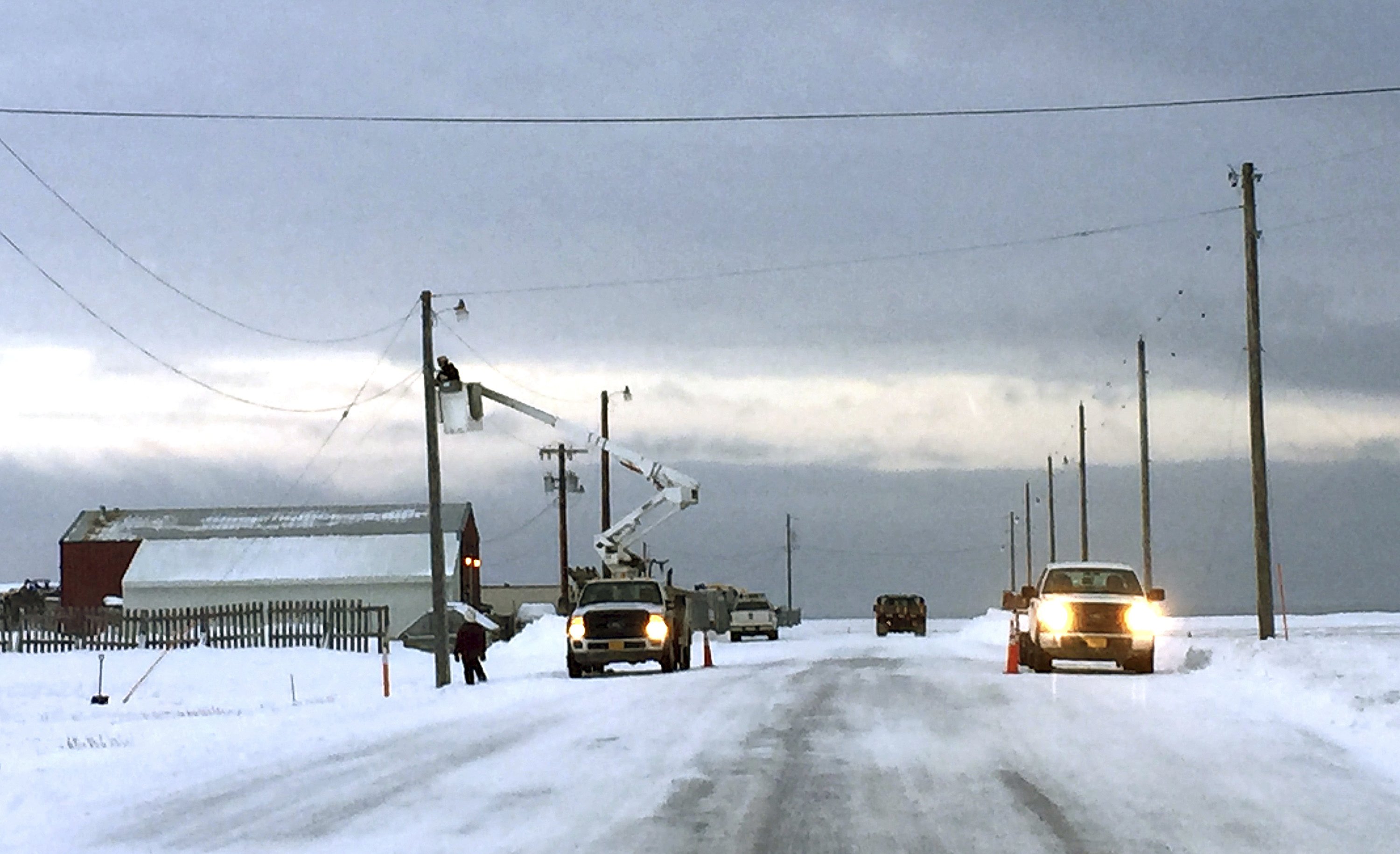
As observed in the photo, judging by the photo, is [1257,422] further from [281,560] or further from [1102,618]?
[281,560]

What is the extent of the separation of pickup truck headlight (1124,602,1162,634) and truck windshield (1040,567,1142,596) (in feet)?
2.14

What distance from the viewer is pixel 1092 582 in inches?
1291

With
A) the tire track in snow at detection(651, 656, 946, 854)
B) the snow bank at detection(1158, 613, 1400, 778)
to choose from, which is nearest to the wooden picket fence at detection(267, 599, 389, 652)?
the snow bank at detection(1158, 613, 1400, 778)

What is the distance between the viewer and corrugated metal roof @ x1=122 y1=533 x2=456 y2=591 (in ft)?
241

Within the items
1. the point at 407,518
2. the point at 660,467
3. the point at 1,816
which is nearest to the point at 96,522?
the point at 407,518

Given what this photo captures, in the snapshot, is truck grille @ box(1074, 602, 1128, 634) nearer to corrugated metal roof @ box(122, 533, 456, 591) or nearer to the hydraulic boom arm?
the hydraulic boom arm

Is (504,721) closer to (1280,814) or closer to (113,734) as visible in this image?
(113,734)

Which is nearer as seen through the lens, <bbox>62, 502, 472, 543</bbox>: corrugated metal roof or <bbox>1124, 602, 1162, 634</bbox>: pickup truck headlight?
<bbox>1124, 602, 1162, 634</bbox>: pickup truck headlight

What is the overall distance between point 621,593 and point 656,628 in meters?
1.42

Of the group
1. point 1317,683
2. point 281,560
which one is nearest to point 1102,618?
point 1317,683

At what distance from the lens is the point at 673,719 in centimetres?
2042

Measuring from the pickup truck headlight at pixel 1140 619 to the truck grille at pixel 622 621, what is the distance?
9772 mm

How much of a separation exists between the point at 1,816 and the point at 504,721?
915 cm

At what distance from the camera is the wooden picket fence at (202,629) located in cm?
4188
